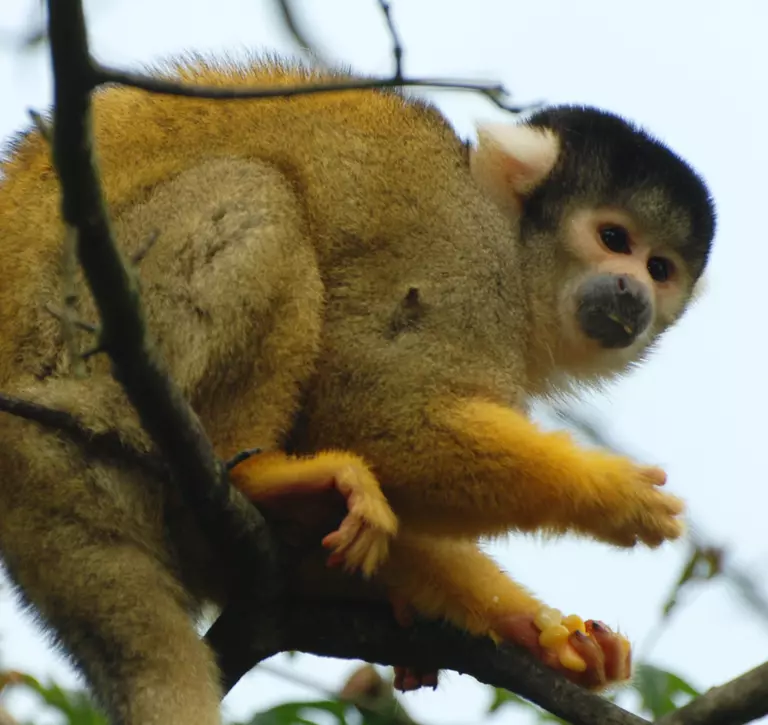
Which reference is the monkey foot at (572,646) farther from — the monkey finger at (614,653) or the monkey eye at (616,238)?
the monkey eye at (616,238)

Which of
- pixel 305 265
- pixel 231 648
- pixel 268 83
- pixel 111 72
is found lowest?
pixel 231 648

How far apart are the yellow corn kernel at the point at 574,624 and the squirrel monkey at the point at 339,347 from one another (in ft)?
0.06

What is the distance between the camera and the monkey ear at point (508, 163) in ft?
16.2

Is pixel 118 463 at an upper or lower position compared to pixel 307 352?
lower

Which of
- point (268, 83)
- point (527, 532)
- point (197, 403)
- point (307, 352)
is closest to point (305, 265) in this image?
point (307, 352)

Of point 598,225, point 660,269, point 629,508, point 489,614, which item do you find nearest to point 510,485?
point 629,508

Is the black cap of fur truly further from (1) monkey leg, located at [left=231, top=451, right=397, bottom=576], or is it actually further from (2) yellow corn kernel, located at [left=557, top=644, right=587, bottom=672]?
(2) yellow corn kernel, located at [left=557, top=644, right=587, bottom=672]

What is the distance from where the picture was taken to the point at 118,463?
3.89 metres

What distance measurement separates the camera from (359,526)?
400 cm

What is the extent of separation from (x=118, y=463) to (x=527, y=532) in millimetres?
1484

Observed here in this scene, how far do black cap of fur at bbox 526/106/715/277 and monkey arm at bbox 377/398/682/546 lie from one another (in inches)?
46.1

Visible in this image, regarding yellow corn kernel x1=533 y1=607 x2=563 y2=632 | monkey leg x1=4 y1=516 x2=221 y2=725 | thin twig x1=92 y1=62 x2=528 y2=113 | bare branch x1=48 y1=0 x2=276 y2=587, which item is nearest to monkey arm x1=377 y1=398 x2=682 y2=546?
yellow corn kernel x1=533 y1=607 x2=563 y2=632

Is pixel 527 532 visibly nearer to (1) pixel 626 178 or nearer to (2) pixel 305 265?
(2) pixel 305 265

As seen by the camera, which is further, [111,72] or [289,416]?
[289,416]
